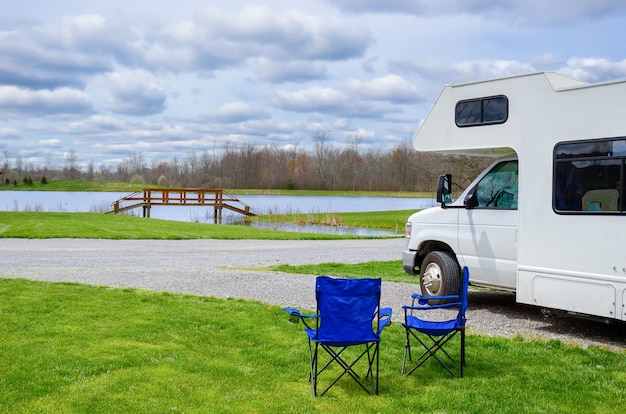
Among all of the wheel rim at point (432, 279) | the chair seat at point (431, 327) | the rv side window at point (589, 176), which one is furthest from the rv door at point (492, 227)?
the chair seat at point (431, 327)

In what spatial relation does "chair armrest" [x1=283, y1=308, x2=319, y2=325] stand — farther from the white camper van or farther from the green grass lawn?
the white camper van

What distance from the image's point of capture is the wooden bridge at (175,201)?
39281mm

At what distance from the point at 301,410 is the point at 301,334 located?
2524mm

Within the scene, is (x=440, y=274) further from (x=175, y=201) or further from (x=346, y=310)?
(x=175, y=201)

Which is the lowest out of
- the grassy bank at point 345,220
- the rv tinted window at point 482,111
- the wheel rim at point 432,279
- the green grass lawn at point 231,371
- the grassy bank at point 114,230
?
the grassy bank at point 345,220

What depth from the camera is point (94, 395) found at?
5.51 m

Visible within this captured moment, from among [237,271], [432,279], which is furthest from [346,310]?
[237,271]

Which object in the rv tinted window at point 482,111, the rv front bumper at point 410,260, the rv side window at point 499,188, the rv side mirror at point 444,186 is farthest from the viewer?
the rv front bumper at point 410,260

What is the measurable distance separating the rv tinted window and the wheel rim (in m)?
2.27

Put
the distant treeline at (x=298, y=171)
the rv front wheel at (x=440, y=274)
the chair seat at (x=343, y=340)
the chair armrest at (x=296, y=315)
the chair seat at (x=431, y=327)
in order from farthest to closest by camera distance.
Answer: the distant treeline at (x=298, y=171) < the rv front wheel at (x=440, y=274) < the chair seat at (x=431, y=327) < the chair armrest at (x=296, y=315) < the chair seat at (x=343, y=340)

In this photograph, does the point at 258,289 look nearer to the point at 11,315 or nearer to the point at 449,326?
the point at 11,315

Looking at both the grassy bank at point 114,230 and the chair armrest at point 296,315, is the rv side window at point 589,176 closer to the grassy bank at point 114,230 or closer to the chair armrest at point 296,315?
the chair armrest at point 296,315

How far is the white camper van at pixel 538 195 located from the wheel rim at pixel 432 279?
0.02m

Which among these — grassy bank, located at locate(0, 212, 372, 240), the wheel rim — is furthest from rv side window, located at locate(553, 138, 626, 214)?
grassy bank, located at locate(0, 212, 372, 240)
